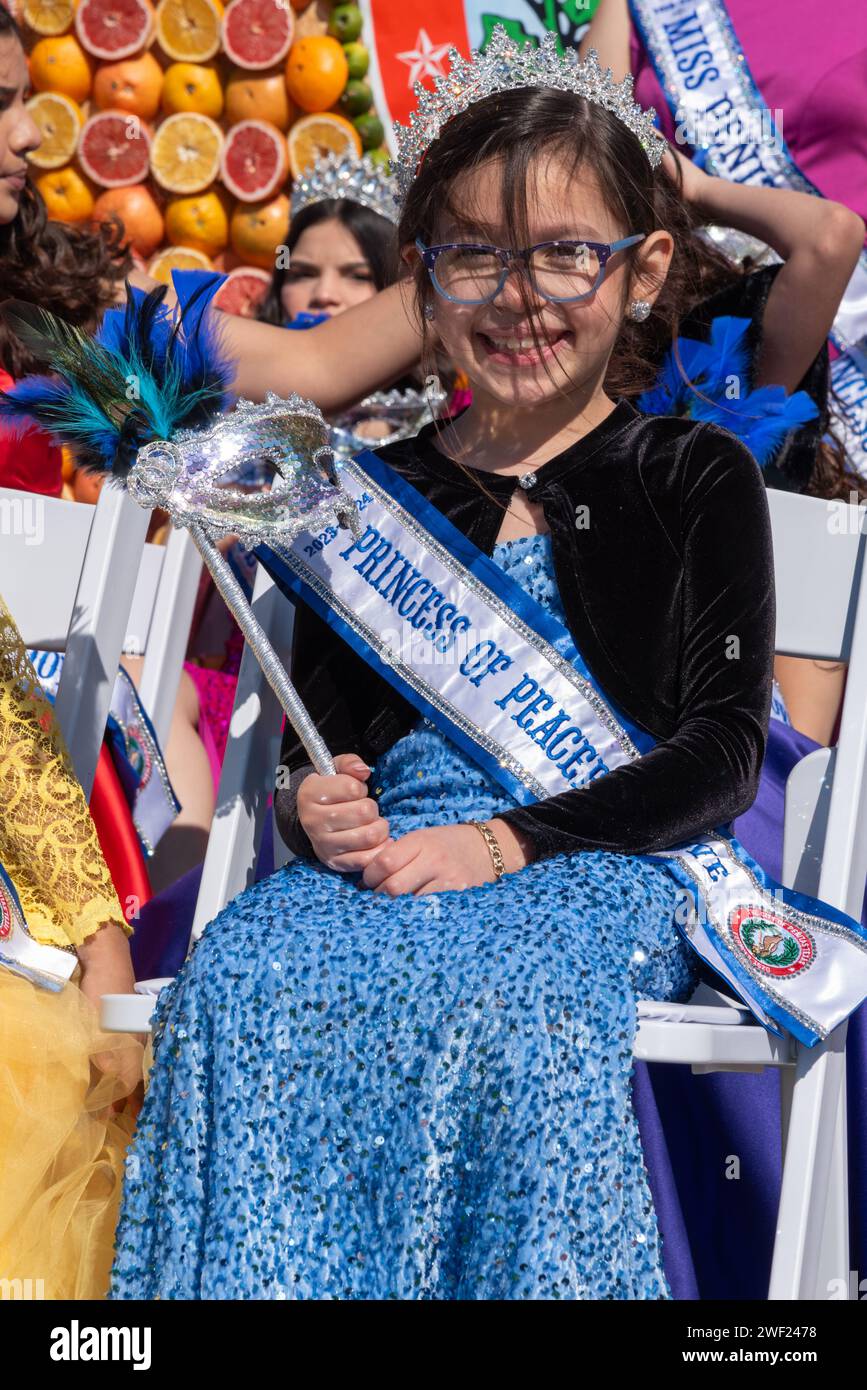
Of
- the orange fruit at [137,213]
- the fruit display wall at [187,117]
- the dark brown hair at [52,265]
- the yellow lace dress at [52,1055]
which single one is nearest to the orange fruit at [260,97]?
the fruit display wall at [187,117]

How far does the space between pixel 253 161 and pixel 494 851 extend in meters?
2.71

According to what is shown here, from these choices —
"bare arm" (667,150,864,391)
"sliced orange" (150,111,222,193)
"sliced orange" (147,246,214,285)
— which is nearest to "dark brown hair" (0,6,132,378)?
"bare arm" (667,150,864,391)

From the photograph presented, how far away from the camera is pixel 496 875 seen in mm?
1335

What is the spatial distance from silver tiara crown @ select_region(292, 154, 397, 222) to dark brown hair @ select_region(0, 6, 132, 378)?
2.90ft

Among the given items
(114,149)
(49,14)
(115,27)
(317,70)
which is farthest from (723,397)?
(49,14)

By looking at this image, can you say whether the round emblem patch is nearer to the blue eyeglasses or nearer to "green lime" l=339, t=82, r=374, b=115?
the blue eyeglasses

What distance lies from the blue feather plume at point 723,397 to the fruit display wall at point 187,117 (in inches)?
73.6

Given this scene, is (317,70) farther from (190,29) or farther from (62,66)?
(62,66)

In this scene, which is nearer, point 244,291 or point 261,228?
point 244,291

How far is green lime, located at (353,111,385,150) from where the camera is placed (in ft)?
11.8

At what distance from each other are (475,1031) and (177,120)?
3.01m

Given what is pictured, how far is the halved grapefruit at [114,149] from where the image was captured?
12.1ft
